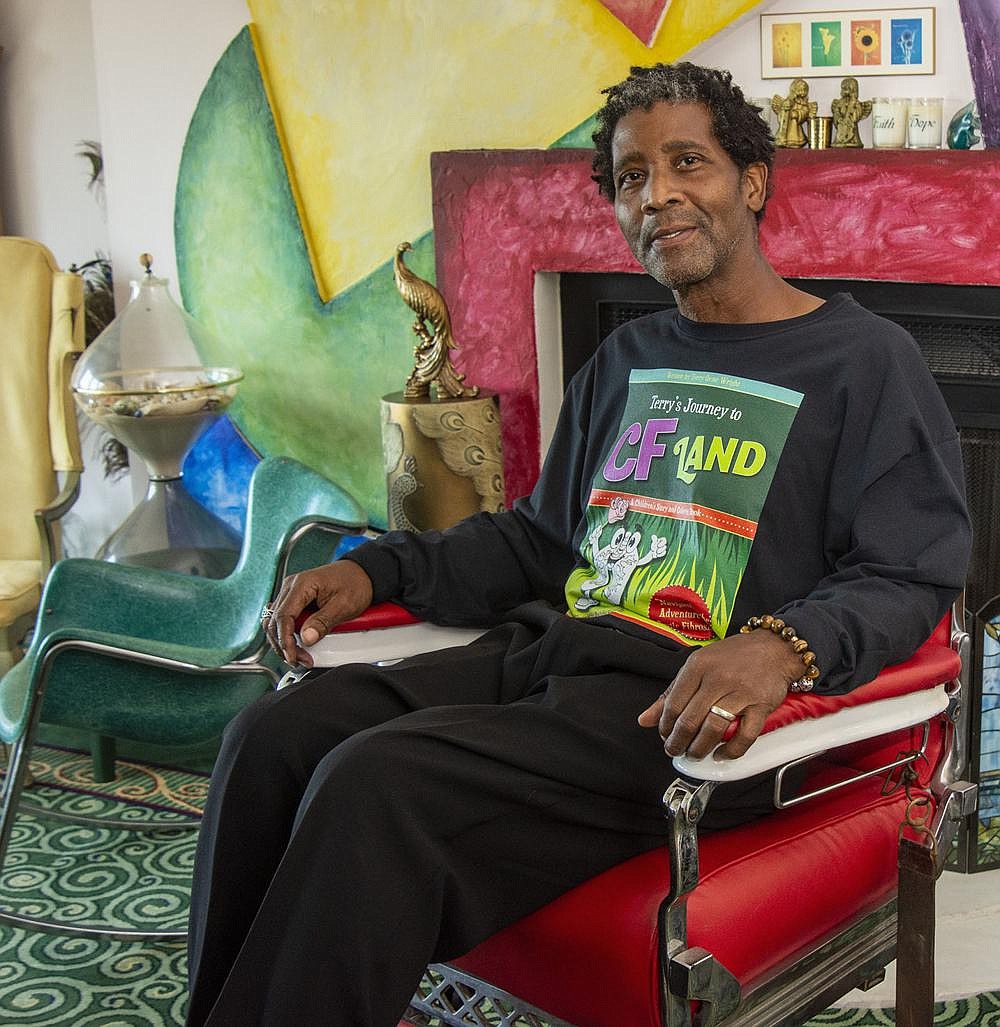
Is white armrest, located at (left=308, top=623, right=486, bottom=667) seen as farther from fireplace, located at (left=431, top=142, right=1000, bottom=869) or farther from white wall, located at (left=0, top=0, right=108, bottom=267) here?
white wall, located at (left=0, top=0, right=108, bottom=267)

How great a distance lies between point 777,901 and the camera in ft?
5.18

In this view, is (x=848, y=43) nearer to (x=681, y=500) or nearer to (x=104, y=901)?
(x=681, y=500)

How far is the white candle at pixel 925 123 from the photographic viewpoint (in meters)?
2.41

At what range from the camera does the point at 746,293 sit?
6.34ft

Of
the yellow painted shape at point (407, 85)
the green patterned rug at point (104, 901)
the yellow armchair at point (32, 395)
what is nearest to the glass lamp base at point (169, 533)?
the yellow armchair at point (32, 395)

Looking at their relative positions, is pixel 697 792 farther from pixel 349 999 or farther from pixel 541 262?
pixel 541 262

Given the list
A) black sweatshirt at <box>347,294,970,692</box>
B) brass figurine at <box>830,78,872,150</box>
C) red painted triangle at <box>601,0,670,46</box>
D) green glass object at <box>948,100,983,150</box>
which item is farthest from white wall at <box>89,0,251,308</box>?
black sweatshirt at <box>347,294,970,692</box>

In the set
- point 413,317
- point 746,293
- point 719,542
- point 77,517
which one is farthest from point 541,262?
point 77,517

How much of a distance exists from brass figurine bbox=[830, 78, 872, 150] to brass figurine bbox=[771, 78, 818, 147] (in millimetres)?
48

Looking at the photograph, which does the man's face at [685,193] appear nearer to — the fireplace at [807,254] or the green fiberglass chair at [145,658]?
the fireplace at [807,254]

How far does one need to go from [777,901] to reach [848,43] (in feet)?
5.31

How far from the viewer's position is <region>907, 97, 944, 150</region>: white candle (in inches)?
95.0

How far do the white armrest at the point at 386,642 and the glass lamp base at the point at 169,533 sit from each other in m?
1.63

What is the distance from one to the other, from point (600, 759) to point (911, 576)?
430 millimetres
